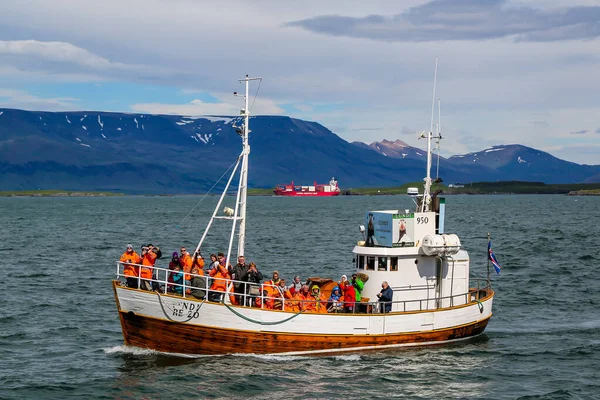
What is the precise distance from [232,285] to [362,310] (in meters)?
5.23

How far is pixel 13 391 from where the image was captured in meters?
24.2

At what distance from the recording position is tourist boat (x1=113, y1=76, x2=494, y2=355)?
86.6 feet

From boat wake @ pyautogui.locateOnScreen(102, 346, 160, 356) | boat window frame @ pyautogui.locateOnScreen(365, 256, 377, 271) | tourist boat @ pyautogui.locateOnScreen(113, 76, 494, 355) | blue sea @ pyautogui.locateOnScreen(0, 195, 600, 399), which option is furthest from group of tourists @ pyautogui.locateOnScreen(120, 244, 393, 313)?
boat wake @ pyautogui.locateOnScreen(102, 346, 160, 356)

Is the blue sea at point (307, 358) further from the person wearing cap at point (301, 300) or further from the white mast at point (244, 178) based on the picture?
the white mast at point (244, 178)

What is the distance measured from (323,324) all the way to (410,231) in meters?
5.39

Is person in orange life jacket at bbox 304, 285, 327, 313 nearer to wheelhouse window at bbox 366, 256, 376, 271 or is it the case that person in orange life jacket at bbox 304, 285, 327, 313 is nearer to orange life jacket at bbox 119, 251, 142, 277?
wheelhouse window at bbox 366, 256, 376, 271

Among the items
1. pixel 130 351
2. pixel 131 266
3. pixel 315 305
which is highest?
pixel 131 266

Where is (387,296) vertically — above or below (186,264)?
below

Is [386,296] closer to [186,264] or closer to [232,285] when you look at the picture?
[232,285]

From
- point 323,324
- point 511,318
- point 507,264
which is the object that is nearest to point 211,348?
point 323,324

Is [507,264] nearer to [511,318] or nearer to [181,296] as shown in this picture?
[511,318]

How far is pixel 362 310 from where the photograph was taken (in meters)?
28.6

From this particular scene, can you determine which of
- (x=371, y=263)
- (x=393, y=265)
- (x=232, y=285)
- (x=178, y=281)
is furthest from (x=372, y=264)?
(x=178, y=281)

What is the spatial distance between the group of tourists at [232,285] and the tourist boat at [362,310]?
0.90ft
